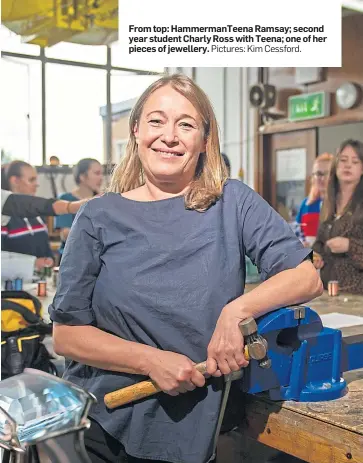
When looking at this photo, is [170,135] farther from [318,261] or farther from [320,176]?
[320,176]

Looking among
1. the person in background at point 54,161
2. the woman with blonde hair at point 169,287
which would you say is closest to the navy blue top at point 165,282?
the woman with blonde hair at point 169,287

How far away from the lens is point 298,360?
1.01 metres

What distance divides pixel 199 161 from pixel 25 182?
75.4 inches

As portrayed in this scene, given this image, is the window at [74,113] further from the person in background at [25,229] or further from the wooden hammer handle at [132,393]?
the wooden hammer handle at [132,393]

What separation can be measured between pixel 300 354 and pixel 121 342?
318 mm

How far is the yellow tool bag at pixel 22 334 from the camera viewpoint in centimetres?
200

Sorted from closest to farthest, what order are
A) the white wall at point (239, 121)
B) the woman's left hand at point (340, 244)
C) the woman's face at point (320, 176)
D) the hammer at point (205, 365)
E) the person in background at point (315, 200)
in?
the hammer at point (205, 365), the woman's left hand at point (340, 244), the person in background at point (315, 200), the woman's face at point (320, 176), the white wall at point (239, 121)

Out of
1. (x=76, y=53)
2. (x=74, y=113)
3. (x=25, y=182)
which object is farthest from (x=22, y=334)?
(x=74, y=113)

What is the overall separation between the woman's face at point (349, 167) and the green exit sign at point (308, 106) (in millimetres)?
2947

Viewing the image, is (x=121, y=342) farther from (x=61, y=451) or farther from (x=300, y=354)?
(x=61, y=451)

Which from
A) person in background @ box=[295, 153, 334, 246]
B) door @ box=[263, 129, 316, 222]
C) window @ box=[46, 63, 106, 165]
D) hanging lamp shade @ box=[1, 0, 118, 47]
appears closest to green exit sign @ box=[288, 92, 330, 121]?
door @ box=[263, 129, 316, 222]

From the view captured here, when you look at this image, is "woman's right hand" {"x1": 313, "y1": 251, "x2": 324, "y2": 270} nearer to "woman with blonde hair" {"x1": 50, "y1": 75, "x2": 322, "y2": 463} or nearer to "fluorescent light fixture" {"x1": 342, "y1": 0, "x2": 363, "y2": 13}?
"fluorescent light fixture" {"x1": 342, "y1": 0, "x2": 363, "y2": 13}

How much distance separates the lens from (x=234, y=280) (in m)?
0.98
